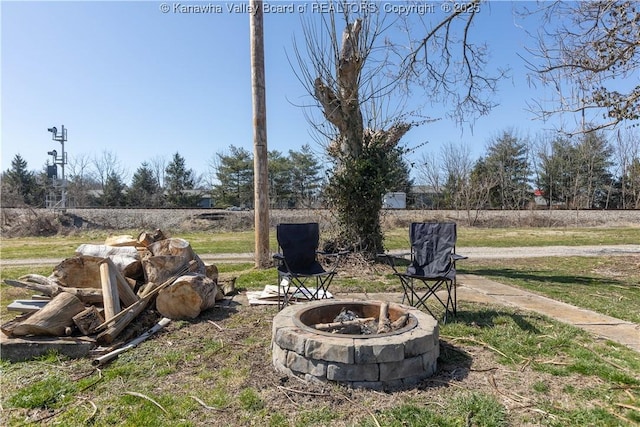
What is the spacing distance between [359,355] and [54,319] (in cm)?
267

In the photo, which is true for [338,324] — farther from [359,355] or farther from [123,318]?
[123,318]

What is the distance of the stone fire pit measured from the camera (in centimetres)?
247

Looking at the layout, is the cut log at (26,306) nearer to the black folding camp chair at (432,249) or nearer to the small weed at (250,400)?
the small weed at (250,400)

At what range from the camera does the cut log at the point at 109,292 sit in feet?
12.0

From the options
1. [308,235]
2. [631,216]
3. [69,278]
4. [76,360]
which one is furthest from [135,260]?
[631,216]

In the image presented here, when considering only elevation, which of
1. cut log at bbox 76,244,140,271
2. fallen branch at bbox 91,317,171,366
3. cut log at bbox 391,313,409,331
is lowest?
fallen branch at bbox 91,317,171,366

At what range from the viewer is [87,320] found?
11.3 feet

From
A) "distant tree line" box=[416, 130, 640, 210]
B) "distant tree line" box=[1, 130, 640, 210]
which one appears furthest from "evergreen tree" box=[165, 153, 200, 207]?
"distant tree line" box=[416, 130, 640, 210]

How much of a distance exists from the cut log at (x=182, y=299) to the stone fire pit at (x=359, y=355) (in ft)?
5.08

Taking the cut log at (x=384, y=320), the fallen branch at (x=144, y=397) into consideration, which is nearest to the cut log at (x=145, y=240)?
the fallen branch at (x=144, y=397)

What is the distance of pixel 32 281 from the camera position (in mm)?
4582

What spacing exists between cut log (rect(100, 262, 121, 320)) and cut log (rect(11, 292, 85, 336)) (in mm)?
231

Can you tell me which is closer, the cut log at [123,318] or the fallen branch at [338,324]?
the fallen branch at [338,324]

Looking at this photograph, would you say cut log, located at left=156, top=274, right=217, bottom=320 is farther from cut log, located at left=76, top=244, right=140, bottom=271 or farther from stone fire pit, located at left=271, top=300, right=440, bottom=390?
stone fire pit, located at left=271, top=300, right=440, bottom=390
